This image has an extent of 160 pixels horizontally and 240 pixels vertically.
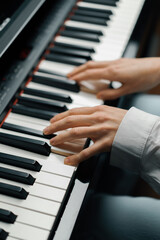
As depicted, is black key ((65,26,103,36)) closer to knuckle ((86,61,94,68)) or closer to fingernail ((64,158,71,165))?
knuckle ((86,61,94,68))

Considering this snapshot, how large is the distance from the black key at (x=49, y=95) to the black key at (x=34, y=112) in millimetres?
87

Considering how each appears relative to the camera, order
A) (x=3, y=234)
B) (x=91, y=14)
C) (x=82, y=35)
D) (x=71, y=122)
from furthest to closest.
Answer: (x=91, y=14), (x=82, y=35), (x=71, y=122), (x=3, y=234)

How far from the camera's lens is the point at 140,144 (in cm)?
97

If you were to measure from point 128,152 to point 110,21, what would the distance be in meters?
0.87

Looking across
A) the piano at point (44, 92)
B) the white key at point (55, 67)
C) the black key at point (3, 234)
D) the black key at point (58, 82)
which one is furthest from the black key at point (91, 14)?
the black key at point (3, 234)

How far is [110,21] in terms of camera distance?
1.60 m

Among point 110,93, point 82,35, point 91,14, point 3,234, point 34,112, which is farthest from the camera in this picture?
point 91,14

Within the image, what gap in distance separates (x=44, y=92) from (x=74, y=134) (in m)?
0.30

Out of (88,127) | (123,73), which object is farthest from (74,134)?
(123,73)

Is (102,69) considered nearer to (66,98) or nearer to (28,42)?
(66,98)

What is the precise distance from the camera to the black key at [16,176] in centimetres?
91

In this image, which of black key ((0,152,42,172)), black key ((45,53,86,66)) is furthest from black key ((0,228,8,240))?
black key ((45,53,86,66))

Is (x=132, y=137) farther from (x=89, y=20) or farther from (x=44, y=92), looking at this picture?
(x=89, y=20)

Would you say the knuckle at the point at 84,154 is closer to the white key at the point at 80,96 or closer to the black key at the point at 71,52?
the white key at the point at 80,96
